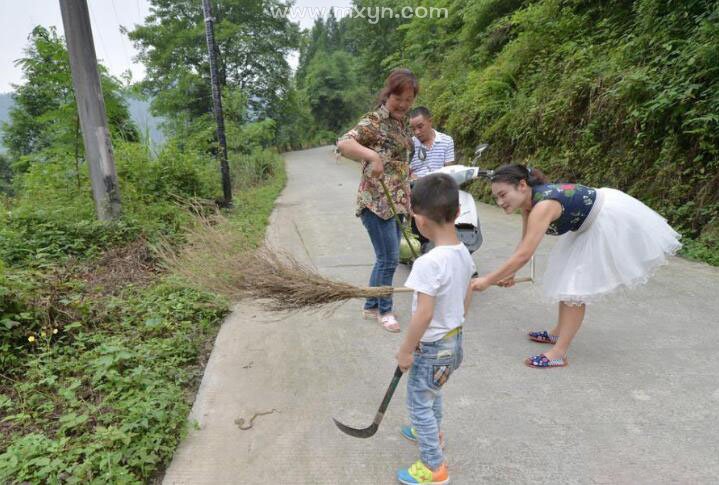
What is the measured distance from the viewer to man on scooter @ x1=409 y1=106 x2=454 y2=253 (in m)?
3.78

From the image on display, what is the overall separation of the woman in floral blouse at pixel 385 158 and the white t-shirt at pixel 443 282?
106 centimetres

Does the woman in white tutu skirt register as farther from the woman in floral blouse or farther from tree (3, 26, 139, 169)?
tree (3, 26, 139, 169)

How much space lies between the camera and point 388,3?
19.9 m

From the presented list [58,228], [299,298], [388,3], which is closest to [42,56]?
[58,228]

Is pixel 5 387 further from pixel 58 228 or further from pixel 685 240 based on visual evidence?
pixel 685 240

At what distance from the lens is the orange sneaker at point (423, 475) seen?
178 cm

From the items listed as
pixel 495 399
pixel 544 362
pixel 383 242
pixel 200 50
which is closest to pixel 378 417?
Answer: pixel 495 399

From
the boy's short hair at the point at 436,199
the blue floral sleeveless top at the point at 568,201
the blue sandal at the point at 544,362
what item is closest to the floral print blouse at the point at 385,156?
the blue floral sleeveless top at the point at 568,201

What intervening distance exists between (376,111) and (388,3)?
19899 millimetres

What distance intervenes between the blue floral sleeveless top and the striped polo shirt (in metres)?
1.50

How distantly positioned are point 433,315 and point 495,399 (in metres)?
1.00

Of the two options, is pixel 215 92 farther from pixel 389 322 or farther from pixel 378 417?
pixel 378 417

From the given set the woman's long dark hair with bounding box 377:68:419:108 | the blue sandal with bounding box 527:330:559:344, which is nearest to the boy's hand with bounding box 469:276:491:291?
the blue sandal with bounding box 527:330:559:344

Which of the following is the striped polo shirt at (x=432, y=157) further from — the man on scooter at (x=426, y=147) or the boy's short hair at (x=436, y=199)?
the boy's short hair at (x=436, y=199)
